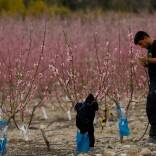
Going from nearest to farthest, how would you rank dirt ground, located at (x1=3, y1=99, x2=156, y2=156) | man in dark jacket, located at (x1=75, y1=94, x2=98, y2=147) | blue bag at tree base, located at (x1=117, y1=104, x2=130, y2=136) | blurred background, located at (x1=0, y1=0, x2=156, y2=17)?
man in dark jacket, located at (x1=75, y1=94, x2=98, y2=147)
dirt ground, located at (x1=3, y1=99, x2=156, y2=156)
blue bag at tree base, located at (x1=117, y1=104, x2=130, y2=136)
blurred background, located at (x1=0, y1=0, x2=156, y2=17)

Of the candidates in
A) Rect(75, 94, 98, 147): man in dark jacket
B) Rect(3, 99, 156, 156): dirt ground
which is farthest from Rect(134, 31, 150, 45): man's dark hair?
Rect(3, 99, 156, 156): dirt ground

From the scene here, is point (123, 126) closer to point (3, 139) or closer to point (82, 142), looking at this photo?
point (82, 142)

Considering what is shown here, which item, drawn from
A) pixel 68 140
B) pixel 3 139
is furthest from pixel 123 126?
pixel 3 139

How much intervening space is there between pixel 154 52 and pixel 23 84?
2.11m

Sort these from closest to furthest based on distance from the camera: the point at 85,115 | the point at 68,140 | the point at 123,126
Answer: the point at 85,115
the point at 123,126
the point at 68,140

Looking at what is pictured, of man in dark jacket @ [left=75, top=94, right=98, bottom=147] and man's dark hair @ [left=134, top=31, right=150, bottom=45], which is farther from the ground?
man's dark hair @ [left=134, top=31, right=150, bottom=45]

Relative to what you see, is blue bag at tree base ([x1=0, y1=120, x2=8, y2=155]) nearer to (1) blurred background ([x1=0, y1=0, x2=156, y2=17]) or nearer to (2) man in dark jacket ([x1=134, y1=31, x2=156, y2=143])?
(2) man in dark jacket ([x1=134, y1=31, x2=156, y2=143])

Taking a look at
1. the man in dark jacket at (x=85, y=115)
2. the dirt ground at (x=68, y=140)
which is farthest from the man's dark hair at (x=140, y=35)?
the dirt ground at (x=68, y=140)

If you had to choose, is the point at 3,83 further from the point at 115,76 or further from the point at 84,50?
the point at 84,50

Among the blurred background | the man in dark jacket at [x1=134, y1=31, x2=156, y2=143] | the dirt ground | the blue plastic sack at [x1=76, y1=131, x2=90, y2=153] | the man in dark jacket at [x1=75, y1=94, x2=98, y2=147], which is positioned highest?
the blurred background

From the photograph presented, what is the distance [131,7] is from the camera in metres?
39.8

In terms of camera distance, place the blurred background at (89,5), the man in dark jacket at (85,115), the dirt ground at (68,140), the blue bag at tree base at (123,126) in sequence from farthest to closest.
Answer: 1. the blurred background at (89,5)
2. the blue bag at tree base at (123,126)
3. the dirt ground at (68,140)
4. the man in dark jacket at (85,115)

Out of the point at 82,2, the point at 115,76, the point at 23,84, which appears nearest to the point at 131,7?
the point at 82,2

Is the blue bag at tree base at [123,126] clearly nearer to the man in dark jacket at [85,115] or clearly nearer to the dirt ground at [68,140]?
the dirt ground at [68,140]
